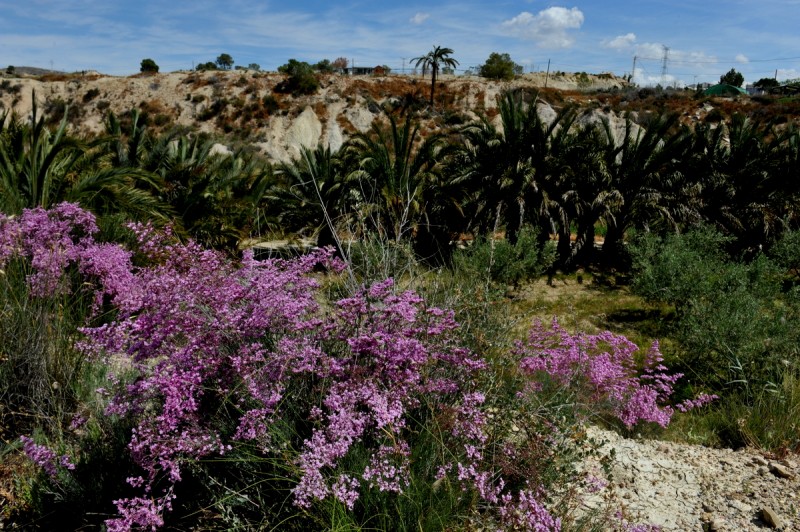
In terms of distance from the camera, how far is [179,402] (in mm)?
2549

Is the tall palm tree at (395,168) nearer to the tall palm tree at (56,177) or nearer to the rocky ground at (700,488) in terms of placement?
the tall palm tree at (56,177)

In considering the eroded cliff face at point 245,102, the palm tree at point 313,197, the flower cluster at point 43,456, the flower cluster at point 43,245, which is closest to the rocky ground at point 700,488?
the flower cluster at point 43,456

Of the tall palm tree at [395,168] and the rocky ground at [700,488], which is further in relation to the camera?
the tall palm tree at [395,168]

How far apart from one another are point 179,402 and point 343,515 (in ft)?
3.04

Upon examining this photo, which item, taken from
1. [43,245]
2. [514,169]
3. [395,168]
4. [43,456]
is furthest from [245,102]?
[43,456]

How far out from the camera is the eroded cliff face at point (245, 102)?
43156 mm

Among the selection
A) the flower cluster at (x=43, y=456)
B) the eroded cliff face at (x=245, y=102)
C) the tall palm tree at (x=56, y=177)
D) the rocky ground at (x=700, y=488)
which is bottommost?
the rocky ground at (x=700, y=488)

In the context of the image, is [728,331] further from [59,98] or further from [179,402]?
[59,98]

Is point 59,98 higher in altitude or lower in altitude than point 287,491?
higher

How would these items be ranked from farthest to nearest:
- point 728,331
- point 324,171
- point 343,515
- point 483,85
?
point 483,85 → point 324,171 → point 728,331 → point 343,515

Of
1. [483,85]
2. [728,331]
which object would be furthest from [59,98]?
[728,331]

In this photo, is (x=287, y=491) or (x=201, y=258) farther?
(x=201, y=258)

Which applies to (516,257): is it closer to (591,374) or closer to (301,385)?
(591,374)

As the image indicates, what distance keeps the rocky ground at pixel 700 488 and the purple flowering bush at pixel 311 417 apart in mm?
728
